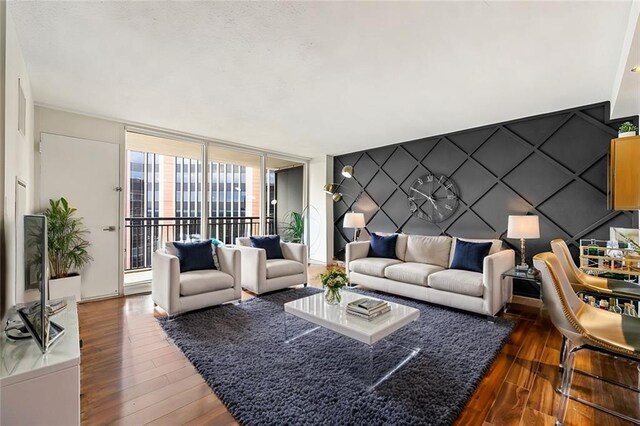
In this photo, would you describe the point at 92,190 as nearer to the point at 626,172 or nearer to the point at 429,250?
the point at 429,250

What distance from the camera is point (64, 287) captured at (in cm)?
332


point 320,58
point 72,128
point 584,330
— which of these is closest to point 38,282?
point 320,58

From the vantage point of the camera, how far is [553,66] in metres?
2.46

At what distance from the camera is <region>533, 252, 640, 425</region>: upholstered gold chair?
1611 millimetres

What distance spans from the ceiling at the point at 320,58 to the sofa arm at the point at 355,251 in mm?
1907

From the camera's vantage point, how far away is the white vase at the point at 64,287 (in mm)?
3236

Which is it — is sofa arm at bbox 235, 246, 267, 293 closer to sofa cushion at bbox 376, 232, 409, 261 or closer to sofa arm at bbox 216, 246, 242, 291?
sofa arm at bbox 216, 246, 242, 291

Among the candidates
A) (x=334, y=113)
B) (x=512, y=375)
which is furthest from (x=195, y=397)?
(x=334, y=113)

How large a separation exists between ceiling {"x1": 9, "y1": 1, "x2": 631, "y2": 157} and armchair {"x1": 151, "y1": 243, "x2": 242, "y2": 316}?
1811 mm

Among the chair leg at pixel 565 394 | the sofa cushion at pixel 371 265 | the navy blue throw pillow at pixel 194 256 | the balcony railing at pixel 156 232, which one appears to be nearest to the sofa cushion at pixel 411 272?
the sofa cushion at pixel 371 265

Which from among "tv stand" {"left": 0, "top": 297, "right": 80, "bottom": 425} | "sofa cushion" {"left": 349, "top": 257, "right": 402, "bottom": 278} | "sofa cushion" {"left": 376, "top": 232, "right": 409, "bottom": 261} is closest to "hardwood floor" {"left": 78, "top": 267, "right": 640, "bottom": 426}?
"tv stand" {"left": 0, "top": 297, "right": 80, "bottom": 425}

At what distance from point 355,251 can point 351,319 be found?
91.8 inches

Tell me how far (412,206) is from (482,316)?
219 cm

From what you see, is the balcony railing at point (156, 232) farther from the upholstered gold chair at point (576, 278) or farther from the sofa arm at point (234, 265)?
the upholstered gold chair at point (576, 278)
